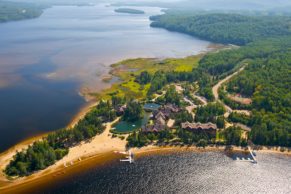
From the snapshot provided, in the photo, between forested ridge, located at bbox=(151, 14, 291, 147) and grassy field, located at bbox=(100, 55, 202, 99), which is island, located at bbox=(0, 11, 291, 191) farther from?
grassy field, located at bbox=(100, 55, 202, 99)

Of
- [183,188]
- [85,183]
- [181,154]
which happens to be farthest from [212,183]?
[85,183]

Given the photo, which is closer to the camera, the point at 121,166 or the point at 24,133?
the point at 121,166

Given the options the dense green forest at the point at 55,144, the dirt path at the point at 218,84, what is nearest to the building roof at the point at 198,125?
the dense green forest at the point at 55,144

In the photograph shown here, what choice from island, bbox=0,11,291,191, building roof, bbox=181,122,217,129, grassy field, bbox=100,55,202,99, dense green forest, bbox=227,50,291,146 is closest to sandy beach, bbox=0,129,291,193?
island, bbox=0,11,291,191

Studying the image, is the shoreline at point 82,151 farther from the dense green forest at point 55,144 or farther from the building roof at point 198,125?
the building roof at point 198,125

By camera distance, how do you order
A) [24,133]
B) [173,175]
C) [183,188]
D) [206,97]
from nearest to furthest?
[183,188]
[173,175]
[24,133]
[206,97]

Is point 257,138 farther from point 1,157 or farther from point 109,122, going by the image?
point 1,157

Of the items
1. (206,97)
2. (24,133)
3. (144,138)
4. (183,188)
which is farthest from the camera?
(206,97)

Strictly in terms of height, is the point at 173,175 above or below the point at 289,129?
below
